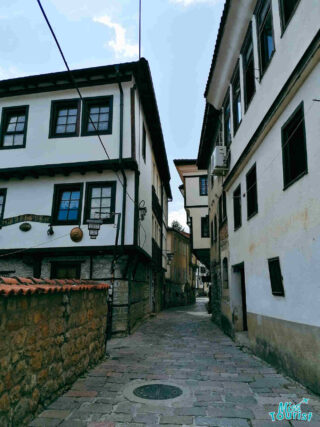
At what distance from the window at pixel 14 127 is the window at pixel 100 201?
3.15 m

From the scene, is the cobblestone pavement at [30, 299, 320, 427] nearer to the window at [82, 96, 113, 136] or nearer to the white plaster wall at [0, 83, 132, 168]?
the white plaster wall at [0, 83, 132, 168]

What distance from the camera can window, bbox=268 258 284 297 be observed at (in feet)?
Answer: 21.3

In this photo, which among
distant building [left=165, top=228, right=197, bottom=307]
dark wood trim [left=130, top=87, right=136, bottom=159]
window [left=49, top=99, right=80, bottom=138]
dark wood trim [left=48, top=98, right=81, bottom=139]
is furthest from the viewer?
distant building [left=165, top=228, right=197, bottom=307]

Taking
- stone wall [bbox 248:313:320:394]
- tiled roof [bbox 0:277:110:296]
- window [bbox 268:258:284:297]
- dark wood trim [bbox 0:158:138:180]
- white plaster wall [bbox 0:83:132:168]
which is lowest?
stone wall [bbox 248:313:320:394]

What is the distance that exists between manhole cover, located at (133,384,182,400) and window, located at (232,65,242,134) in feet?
25.4

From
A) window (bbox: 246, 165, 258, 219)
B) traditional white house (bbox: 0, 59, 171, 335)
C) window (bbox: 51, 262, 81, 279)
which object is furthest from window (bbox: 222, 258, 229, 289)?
window (bbox: 51, 262, 81, 279)

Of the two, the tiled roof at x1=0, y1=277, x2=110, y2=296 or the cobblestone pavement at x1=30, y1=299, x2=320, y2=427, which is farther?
the cobblestone pavement at x1=30, y1=299, x2=320, y2=427

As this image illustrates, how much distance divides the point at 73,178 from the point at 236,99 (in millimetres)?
6194

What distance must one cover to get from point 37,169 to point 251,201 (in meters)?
7.39

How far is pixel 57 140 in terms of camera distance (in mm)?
11812

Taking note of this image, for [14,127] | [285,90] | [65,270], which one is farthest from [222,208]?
[14,127]

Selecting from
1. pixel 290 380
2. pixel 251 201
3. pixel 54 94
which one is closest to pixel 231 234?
pixel 251 201

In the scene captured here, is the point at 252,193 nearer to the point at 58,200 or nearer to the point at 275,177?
the point at 275,177

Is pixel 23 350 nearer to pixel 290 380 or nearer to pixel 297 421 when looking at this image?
pixel 297 421
